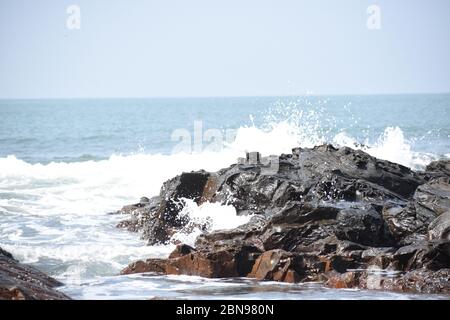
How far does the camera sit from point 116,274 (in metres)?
9.89

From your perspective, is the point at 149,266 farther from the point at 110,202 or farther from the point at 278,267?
the point at 110,202

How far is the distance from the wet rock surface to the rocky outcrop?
163 centimetres

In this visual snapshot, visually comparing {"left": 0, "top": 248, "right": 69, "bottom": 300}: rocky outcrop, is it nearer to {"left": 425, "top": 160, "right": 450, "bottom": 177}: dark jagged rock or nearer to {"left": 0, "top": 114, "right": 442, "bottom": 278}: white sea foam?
{"left": 0, "top": 114, "right": 442, "bottom": 278}: white sea foam

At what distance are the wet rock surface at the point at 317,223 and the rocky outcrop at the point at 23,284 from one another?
1631 millimetres

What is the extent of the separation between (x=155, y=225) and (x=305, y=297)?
478cm

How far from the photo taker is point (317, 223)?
9.83m

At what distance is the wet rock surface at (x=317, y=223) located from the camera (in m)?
8.79

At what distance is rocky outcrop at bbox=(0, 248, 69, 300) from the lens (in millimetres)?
6871

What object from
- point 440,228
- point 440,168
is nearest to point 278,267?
point 440,228

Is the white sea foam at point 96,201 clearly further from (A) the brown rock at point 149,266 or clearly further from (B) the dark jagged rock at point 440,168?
(B) the dark jagged rock at point 440,168

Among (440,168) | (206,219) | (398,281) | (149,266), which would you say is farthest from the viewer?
(440,168)

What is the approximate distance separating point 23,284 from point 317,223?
4.06 m

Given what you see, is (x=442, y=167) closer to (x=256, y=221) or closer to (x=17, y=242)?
(x=256, y=221)
